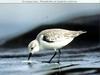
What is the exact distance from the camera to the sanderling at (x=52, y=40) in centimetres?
113

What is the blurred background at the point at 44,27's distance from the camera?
44.8 inches

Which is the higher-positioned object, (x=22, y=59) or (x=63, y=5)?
(x=63, y=5)

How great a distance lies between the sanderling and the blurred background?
0.02 m

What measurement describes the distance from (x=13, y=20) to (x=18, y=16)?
0.03 meters

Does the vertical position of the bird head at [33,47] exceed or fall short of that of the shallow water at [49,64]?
it exceeds it

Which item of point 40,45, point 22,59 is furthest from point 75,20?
point 22,59

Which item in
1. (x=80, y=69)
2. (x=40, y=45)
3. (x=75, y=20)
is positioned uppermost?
(x=75, y=20)

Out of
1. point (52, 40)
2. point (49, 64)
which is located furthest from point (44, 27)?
point (49, 64)

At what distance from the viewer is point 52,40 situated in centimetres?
115

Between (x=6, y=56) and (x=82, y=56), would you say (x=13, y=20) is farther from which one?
(x=82, y=56)

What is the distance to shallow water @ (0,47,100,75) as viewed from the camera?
114 centimetres

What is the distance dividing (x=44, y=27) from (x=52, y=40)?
0.07 m

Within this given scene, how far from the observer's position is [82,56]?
1161mm

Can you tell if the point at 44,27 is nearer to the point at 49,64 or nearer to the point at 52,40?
the point at 52,40
